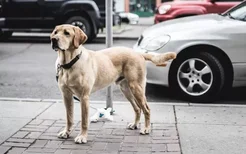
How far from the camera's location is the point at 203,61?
6.98m

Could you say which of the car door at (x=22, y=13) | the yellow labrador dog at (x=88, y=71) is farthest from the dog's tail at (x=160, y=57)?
the car door at (x=22, y=13)

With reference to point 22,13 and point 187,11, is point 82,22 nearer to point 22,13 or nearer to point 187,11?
point 22,13

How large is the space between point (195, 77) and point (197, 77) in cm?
3

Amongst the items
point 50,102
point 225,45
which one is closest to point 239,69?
point 225,45

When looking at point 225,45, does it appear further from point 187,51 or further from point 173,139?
point 173,139

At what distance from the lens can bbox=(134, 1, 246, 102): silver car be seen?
693 centimetres

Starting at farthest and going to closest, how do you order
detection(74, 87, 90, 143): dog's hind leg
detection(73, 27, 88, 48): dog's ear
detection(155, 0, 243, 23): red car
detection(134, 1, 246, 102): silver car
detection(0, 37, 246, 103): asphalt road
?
detection(155, 0, 243, 23): red car < detection(0, 37, 246, 103): asphalt road < detection(134, 1, 246, 102): silver car < detection(74, 87, 90, 143): dog's hind leg < detection(73, 27, 88, 48): dog's ear

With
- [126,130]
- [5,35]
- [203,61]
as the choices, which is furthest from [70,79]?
[5,35]

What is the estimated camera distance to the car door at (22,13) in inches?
569

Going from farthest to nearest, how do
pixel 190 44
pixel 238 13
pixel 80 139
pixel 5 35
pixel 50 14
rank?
pixel 5 35, pixel 50 14, pixel 238 13, pixel 190 44, pixel 80 139

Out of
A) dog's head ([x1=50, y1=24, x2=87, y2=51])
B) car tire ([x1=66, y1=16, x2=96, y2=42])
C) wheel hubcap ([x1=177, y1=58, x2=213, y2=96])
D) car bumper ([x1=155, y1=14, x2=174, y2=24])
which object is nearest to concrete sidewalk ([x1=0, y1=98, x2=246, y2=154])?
wheel hubcap ([x1=177, y1=58, x2=213, y2=96])

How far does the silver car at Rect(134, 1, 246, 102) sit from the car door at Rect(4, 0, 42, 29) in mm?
8129

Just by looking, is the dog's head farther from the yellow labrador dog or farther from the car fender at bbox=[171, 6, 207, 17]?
the car fender at bbox=[171, 6, 207, 17]

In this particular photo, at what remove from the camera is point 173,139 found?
5.14m
